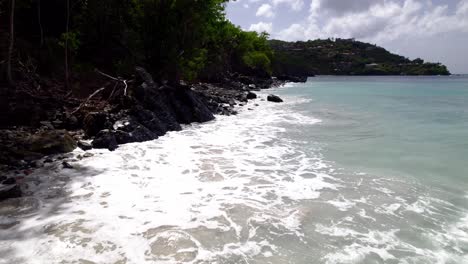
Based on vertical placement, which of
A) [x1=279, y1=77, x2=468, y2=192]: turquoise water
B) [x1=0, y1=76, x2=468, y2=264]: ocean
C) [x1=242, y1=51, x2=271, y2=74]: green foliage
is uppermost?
[x1=242, y1=51, x2=271, y2=74]: green foliage

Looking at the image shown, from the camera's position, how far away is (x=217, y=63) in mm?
52469

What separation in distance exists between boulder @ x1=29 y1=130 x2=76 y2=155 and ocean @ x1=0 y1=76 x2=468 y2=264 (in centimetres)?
134

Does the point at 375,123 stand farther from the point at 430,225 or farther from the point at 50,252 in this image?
the point at 50,252

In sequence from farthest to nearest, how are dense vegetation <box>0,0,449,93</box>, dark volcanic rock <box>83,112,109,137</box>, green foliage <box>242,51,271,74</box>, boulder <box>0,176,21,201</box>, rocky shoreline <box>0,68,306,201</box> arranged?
green foliage <box>242,51,271,74</box>
dense vegetation <box>0,0,449,93</box>
dark volcanic rock <box>83,112,109,137</box>
rocky shoreline <box>0,68,306,201</box>
boulder <box>0,176,21,201</box>

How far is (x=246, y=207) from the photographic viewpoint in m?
7.49

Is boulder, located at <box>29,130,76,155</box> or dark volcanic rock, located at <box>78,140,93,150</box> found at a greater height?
boulder, located at <box>29,130,76,155</box>

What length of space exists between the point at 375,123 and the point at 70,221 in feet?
62.5

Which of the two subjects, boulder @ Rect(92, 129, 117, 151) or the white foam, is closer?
the white foam

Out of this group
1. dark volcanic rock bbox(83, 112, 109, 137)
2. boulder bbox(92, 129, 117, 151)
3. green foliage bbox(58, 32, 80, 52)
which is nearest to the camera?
boulder bbox(92, 129, 117, 151)

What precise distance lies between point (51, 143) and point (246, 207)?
24.7 feet

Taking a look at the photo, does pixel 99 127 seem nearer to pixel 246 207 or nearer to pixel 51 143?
pixel 51 143

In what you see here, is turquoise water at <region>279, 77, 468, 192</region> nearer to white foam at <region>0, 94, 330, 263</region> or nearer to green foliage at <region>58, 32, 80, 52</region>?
white foam at <region>0, 94, 330, 263</region>

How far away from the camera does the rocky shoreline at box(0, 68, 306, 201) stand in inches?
384

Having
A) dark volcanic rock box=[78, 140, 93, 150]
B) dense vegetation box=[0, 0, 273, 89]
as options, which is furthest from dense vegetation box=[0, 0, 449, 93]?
dark volcanic rock box=[78, 140, 93, 150]
